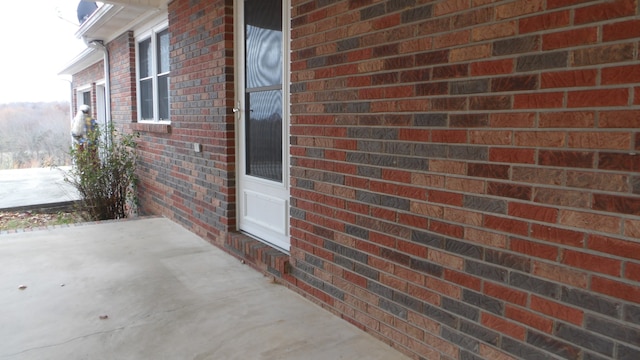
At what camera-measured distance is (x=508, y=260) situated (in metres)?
1.94

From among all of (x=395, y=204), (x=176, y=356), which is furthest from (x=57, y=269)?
(x=395, y=204)

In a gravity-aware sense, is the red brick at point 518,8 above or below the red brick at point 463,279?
above

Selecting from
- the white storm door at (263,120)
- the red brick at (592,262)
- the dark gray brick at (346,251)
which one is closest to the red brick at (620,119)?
the red brick at (592,262)

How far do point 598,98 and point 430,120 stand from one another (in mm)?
775

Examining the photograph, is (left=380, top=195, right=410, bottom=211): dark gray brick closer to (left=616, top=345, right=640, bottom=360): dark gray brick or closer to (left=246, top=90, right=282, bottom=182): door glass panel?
(left=616, top=345, right=640, bottom=360): dark gray brick

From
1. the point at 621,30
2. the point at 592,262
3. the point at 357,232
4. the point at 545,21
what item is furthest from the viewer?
the point at 357,232

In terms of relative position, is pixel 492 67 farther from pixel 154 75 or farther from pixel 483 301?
pixel 154 75

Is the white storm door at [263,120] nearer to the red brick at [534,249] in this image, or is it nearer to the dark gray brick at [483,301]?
the dark gray brick at [483,301]

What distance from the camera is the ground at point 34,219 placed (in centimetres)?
737

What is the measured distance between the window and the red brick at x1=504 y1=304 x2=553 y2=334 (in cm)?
560

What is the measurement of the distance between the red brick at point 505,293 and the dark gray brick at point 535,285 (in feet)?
0.11

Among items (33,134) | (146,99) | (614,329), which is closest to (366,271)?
(614,329)

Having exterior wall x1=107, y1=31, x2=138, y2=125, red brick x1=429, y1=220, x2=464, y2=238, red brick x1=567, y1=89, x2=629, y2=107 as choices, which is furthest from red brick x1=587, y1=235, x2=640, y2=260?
exterior wall x1=107, y1=31, x2=138, y2=125

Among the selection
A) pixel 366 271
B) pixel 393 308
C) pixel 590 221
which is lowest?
pixel 393 308
